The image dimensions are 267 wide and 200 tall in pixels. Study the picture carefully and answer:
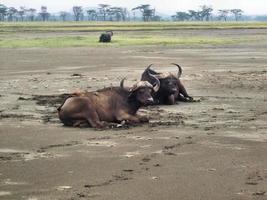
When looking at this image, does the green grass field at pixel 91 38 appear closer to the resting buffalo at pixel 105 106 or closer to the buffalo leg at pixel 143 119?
the resting buffalo at pixel 105 106

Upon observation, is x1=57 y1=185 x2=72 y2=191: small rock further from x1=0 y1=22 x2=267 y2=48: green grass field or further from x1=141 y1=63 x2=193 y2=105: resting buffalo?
x1=0 y1=22 x2=267 y2=48: green grass field

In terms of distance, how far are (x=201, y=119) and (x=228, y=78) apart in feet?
31.9

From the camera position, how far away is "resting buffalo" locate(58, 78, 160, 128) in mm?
12602

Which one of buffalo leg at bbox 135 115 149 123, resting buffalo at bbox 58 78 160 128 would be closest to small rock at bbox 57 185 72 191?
resting buffalo at bbox 58 78 160 128

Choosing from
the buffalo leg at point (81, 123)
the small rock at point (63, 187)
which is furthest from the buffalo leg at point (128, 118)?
the small rock at point (63, 187)

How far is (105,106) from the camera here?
1305 centimetres

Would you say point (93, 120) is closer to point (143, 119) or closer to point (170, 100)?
point (143, 119)

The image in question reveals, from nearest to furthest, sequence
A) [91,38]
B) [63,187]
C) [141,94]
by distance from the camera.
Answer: [63,187]
[141,94]
[91,38]

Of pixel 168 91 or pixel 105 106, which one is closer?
pixel 105 106

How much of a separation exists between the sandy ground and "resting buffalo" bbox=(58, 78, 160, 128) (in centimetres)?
31

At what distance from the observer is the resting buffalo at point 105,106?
12.6 meters

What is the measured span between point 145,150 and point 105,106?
298 cm

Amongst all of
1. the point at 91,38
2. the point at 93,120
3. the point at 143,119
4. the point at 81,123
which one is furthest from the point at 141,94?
the point at 91,38

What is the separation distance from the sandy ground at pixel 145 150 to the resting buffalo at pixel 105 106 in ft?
1.03
